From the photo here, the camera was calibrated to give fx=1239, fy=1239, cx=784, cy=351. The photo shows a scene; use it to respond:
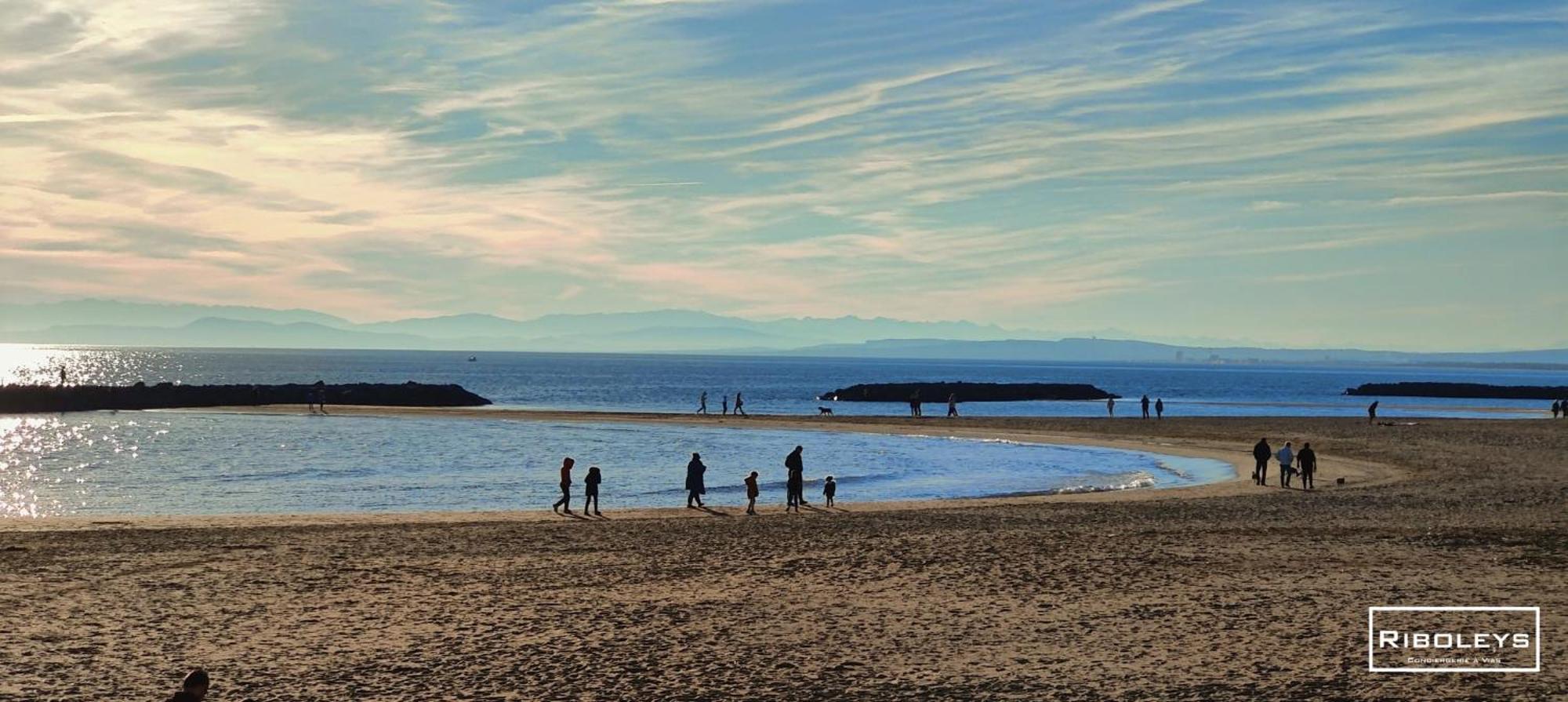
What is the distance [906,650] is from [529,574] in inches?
265

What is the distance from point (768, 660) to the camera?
12125mm

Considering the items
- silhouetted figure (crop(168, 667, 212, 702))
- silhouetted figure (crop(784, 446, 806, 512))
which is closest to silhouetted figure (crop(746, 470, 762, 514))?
silhouetted figure (crop(784, 446, 806, 512))

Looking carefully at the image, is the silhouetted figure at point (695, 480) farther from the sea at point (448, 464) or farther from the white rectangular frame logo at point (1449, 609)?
the white rectangular frame logo at point (1449, 609)

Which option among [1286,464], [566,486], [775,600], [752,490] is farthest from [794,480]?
[1286,464]

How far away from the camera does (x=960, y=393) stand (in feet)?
413

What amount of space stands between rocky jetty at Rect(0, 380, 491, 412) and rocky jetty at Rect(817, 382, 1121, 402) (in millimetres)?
36642

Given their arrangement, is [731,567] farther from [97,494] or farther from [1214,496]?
[97,494]

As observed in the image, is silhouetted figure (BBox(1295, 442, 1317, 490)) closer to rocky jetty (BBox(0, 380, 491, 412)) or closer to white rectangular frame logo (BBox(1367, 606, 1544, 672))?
white rectangular frame logo (BBox(1367, 606, 1544, 672))

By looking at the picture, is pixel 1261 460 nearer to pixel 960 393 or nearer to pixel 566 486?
pixel 566 486

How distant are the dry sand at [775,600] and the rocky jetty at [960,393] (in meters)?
89.7

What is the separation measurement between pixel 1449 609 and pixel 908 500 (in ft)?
55.9

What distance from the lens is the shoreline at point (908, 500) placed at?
2409 centimetres

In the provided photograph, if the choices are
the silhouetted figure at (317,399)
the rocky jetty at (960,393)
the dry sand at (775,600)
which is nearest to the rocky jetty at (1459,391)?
the rocky jetty at (960,393)

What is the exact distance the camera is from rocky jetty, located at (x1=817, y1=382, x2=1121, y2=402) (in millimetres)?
116438
